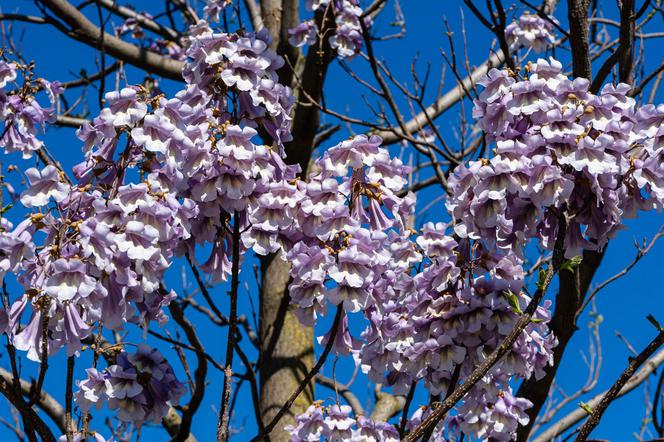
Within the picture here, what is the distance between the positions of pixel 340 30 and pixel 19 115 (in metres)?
2.56

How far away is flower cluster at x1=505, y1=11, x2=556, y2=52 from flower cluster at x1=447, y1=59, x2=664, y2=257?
9.65 ft

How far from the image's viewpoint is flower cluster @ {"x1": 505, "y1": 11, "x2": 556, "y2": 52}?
5164mm

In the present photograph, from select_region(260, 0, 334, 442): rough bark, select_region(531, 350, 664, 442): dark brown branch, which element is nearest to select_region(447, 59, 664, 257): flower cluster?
select_region(531, 350, 664, 442): dark brown branch

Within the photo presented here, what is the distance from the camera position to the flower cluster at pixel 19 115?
3137mm

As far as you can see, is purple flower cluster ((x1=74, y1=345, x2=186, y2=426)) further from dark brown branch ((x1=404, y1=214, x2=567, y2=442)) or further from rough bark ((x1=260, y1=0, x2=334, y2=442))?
rough bark ((x1=260, y1=0, x2=334, y2=442))

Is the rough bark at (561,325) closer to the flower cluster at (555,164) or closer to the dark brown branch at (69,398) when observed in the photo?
the flower cluster at (555,164)

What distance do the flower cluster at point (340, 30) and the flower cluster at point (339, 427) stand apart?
274cm

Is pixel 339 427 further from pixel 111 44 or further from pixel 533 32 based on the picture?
pixel 111 44

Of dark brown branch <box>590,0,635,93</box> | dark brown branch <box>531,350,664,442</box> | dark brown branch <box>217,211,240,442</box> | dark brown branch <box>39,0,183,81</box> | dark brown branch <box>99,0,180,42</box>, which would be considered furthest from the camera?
dark brown branch <box>99,0,180,42</box>

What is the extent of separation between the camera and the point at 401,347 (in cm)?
270

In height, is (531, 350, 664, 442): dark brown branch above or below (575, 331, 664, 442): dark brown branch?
above

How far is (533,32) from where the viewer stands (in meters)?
5.18

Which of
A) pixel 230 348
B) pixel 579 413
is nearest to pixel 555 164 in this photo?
pixel 230 348

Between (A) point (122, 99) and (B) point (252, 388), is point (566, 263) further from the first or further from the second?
(B) point (252, 388)
